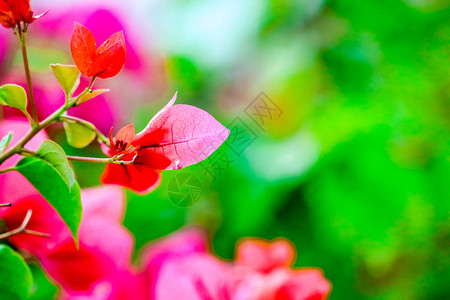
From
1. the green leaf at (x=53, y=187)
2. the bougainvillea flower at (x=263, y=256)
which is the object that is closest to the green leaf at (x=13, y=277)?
the green leaf at (x=53, y=187)

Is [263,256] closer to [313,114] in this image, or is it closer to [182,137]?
[182,137]

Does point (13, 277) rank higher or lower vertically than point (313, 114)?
lower

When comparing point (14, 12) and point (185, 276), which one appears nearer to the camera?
point (14, 12)

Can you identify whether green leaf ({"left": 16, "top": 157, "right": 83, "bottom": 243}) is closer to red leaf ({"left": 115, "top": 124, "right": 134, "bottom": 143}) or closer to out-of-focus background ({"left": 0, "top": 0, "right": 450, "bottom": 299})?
red leaf ({"left": 115, "top": 124, "right": 134, "bottom": 143})

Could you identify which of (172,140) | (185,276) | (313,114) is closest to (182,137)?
(172,140)

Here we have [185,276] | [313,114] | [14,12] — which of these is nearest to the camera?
[14,12]

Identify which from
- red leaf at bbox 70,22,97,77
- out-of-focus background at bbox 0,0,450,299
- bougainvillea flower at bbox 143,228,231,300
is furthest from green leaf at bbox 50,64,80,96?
out-of-focus background at bbox 0,0,450,299

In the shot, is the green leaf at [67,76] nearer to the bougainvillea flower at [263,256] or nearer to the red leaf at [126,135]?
the red leaf at [126,135]
